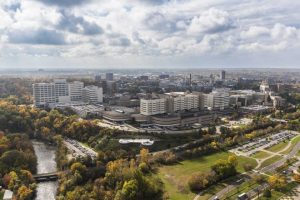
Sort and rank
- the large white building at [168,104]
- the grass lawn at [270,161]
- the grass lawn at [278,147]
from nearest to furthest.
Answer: the grass lawn at [270,161] < the grass lawn at [278,147] < the large white building at [168,104]

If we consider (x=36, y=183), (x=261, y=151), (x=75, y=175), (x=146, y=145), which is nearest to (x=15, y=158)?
(x=36, y=183)

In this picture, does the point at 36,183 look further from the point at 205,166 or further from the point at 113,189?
the point at 205,166

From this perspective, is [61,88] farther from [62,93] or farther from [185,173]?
[185,173]

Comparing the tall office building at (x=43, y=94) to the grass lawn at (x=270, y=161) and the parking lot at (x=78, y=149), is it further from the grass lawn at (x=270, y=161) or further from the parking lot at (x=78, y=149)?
the grass lawn at (x=270, y=161)

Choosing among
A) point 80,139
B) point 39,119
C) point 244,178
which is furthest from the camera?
point 39,119

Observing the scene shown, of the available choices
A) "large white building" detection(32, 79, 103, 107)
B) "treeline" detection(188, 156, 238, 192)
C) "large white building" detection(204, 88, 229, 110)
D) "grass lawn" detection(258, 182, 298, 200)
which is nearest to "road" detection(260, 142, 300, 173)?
"treeline" detection(188, 156, 238, 192)

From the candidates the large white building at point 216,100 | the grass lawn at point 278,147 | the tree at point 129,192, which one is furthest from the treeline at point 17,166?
the large white building at point 216,100
